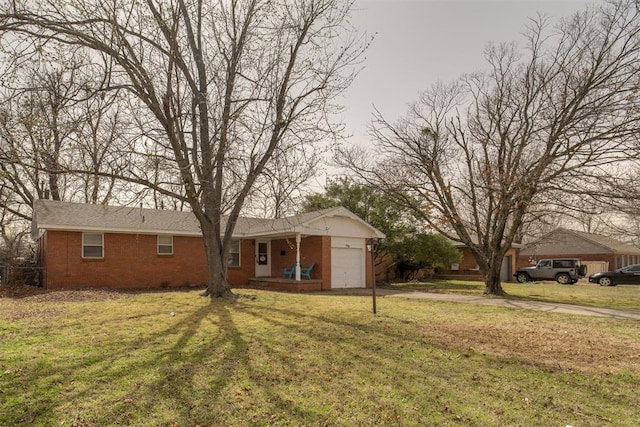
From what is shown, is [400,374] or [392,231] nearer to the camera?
[400,374]

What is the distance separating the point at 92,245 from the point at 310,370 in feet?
50.3

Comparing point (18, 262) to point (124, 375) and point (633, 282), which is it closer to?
point (124, 375)

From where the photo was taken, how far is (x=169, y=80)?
37.3 feet

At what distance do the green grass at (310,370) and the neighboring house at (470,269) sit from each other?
77.1 feet

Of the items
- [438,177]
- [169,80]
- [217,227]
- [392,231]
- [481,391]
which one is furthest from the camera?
[392,231]

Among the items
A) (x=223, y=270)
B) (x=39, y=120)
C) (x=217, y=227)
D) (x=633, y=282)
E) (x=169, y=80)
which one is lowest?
(x=633, y=282)

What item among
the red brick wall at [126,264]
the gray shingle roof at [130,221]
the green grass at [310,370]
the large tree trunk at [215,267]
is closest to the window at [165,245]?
the red brick wall at [126,264]

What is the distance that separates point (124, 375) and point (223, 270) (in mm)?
8741

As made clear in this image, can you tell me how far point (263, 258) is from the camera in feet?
75.5

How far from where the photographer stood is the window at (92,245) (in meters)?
17.8

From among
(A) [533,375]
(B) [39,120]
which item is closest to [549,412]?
(A) [533,375]

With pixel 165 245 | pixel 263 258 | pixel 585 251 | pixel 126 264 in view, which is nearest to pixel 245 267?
pixel 263 258

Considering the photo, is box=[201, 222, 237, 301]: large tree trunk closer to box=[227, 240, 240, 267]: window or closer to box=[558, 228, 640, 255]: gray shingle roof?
box=[227, 240, 240, 267]: window

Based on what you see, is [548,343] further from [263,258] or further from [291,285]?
[263,258]
